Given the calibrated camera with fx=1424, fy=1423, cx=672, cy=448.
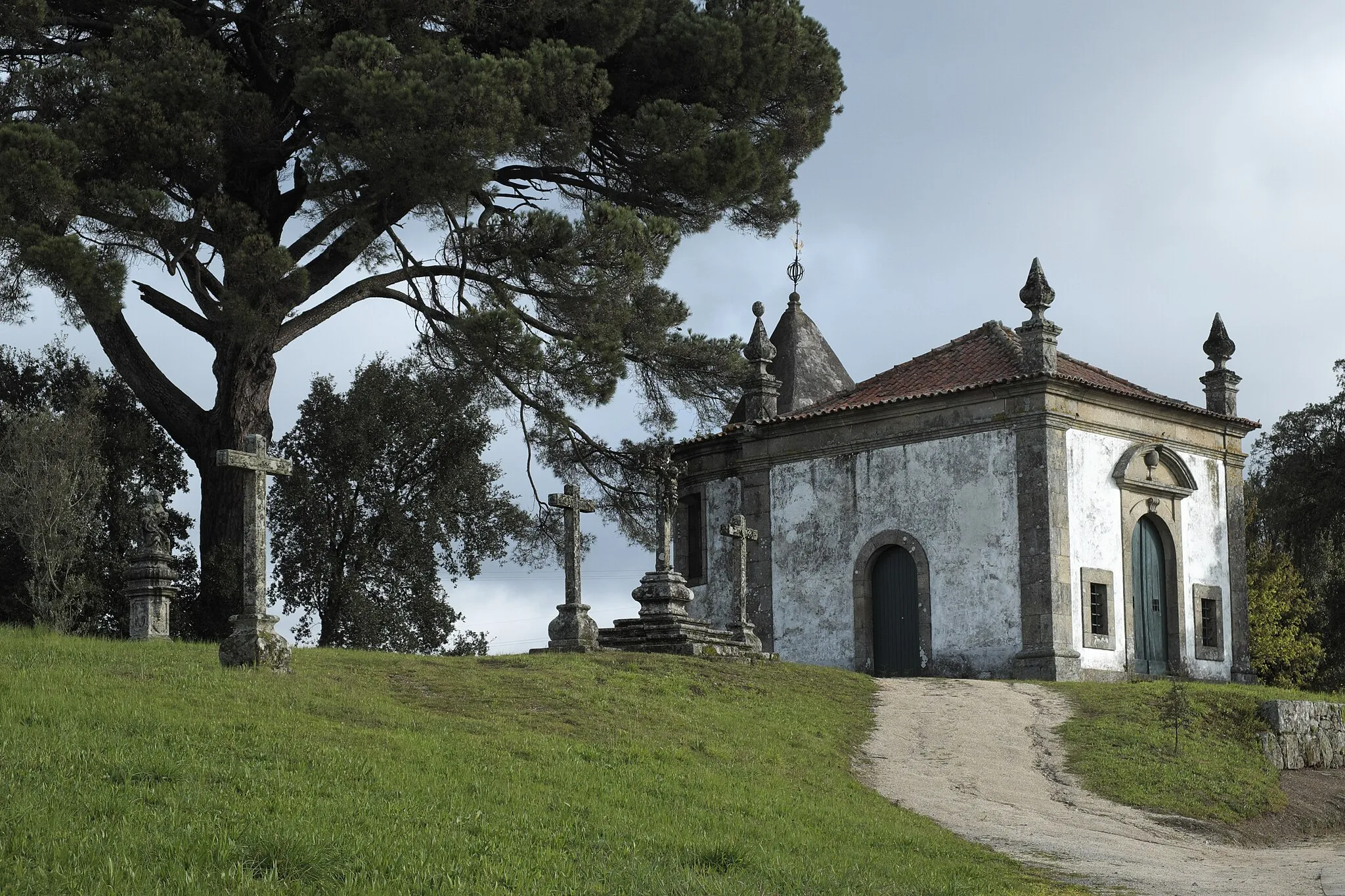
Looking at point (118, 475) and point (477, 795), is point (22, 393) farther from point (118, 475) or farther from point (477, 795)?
point (477, 795)

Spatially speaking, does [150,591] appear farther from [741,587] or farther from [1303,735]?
[1303,735]

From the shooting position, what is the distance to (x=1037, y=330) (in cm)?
2312

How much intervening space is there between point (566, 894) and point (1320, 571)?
3381 cm

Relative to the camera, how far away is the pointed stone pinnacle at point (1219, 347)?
27.0 m

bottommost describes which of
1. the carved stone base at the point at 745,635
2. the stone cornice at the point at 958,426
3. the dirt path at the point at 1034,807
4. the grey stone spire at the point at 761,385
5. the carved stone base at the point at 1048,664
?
the dirt path at the point at 1034,807

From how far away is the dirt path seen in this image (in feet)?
34.7

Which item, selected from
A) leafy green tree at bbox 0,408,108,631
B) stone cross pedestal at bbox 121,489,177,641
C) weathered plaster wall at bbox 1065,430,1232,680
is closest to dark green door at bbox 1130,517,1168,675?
weathered plaster wall at bbox 1065,430,1232,680

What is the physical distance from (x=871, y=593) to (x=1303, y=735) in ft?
25.5

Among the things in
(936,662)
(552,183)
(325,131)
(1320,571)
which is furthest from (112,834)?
(1320,571)

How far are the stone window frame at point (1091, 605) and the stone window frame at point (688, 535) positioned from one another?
769 cm

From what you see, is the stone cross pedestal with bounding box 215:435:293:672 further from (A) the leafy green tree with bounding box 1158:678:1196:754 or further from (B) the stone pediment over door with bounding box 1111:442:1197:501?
(B) the stone pediment over door with bounding box 1111:442:1197:501

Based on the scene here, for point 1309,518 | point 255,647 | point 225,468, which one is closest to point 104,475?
point 225,468

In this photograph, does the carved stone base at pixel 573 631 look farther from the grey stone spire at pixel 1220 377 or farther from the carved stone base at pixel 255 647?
the grey stone spire at pixel 1220 377

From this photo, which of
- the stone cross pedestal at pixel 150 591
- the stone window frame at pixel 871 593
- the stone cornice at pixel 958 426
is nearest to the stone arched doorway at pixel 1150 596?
the stone cornice at pixel 958 426
